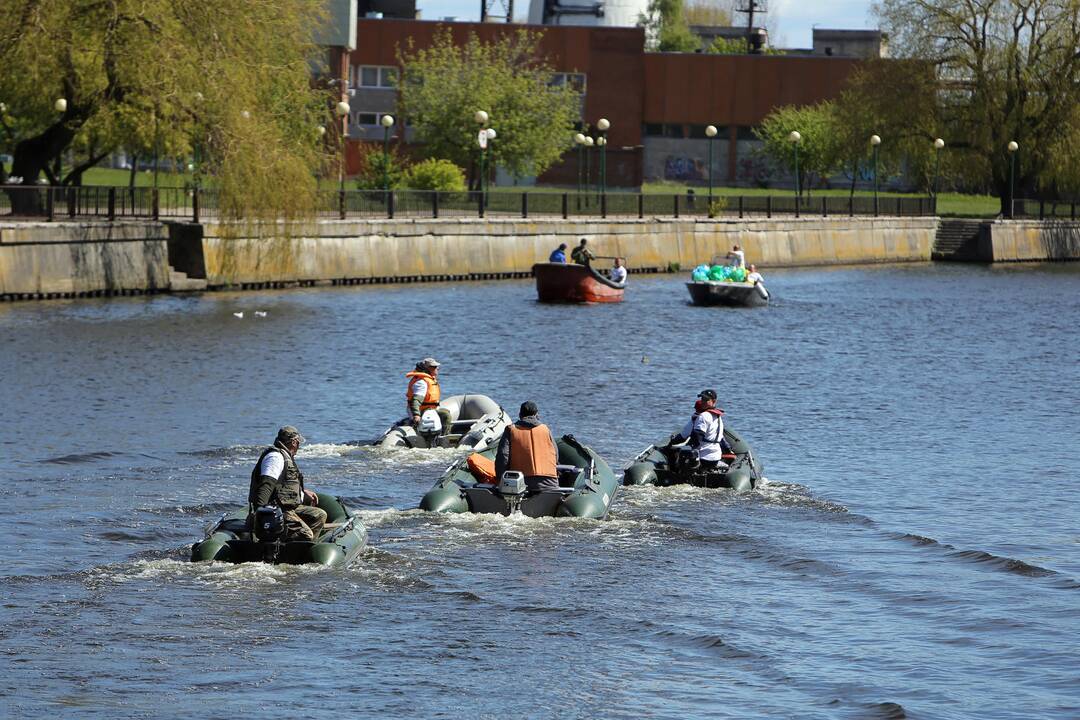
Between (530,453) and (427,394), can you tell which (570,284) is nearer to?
(427,394)

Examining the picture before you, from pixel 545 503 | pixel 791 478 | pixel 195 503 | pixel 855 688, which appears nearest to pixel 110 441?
pixel 195 503

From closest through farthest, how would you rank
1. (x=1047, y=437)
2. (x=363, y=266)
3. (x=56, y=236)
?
(x=1047, y=437) < (x=56, y=236) < (x=363, y=266)

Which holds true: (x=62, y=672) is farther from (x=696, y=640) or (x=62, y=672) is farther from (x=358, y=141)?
(x=358, y=141)

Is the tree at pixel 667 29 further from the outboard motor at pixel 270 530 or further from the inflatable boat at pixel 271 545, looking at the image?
the outboard motor at pixel 270 530

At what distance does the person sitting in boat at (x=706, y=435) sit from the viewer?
20969mm

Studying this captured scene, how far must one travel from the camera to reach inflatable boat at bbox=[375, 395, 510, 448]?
23000mm

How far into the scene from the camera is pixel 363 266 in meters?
50.7

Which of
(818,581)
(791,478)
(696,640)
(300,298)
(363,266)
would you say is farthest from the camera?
(363,266)

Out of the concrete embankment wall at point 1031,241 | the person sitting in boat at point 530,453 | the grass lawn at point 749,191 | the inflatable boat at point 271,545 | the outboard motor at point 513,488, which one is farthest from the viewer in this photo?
the grass lawn at point 749,191

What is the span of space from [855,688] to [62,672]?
248 inches

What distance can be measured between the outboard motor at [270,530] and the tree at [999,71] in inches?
2401

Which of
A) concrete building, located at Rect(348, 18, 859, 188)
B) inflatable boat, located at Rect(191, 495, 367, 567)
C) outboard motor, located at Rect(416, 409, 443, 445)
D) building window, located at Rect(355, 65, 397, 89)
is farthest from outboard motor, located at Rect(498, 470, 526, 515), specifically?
building window, located at Rect(355, 65, 397, 89)

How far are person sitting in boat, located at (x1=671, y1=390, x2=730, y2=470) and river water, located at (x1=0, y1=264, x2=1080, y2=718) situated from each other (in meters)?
0.60

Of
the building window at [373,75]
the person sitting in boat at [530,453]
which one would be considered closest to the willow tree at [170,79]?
the person sitting in boat at [530,453]
